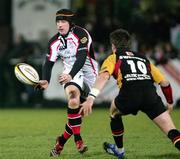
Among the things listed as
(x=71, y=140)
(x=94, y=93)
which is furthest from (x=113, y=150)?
(x=71, y=140)

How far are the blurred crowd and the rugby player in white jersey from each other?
1039 centimetres

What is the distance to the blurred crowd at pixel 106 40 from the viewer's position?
74.3 feet

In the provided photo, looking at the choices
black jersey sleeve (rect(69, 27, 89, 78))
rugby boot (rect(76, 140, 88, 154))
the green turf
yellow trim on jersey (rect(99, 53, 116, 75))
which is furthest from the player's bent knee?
yellow trim on jersey (rect(99, 53, 116, 75))

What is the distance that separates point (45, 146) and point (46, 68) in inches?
56.9

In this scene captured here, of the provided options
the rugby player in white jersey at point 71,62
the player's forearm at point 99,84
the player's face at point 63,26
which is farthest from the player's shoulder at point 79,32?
the player's forearm at point 99,84

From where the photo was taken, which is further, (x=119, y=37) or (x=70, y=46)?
(x=70, y=46)

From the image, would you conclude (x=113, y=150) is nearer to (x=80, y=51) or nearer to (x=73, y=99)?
(x=73, y=99)

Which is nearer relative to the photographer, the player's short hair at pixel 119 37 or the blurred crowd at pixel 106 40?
the player's short hair at pixel 119 37

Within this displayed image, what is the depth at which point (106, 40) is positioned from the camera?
24.3 meters

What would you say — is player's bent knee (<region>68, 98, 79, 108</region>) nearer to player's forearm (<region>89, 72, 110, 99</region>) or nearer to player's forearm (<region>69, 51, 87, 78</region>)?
player's forearm (<region>69, 51, 87, 78</region>)

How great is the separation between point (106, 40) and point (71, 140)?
35.9ft

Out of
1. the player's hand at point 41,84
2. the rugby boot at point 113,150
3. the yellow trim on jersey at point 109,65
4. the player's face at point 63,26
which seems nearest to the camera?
the yellow trim on jersey at point 109,65

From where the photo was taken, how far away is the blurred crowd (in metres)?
22.7

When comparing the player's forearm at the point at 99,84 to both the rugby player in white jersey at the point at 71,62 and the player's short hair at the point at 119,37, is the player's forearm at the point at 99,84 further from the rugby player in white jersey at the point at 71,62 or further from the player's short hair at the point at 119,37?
the rugby player in white jersey at the point at 71,62
